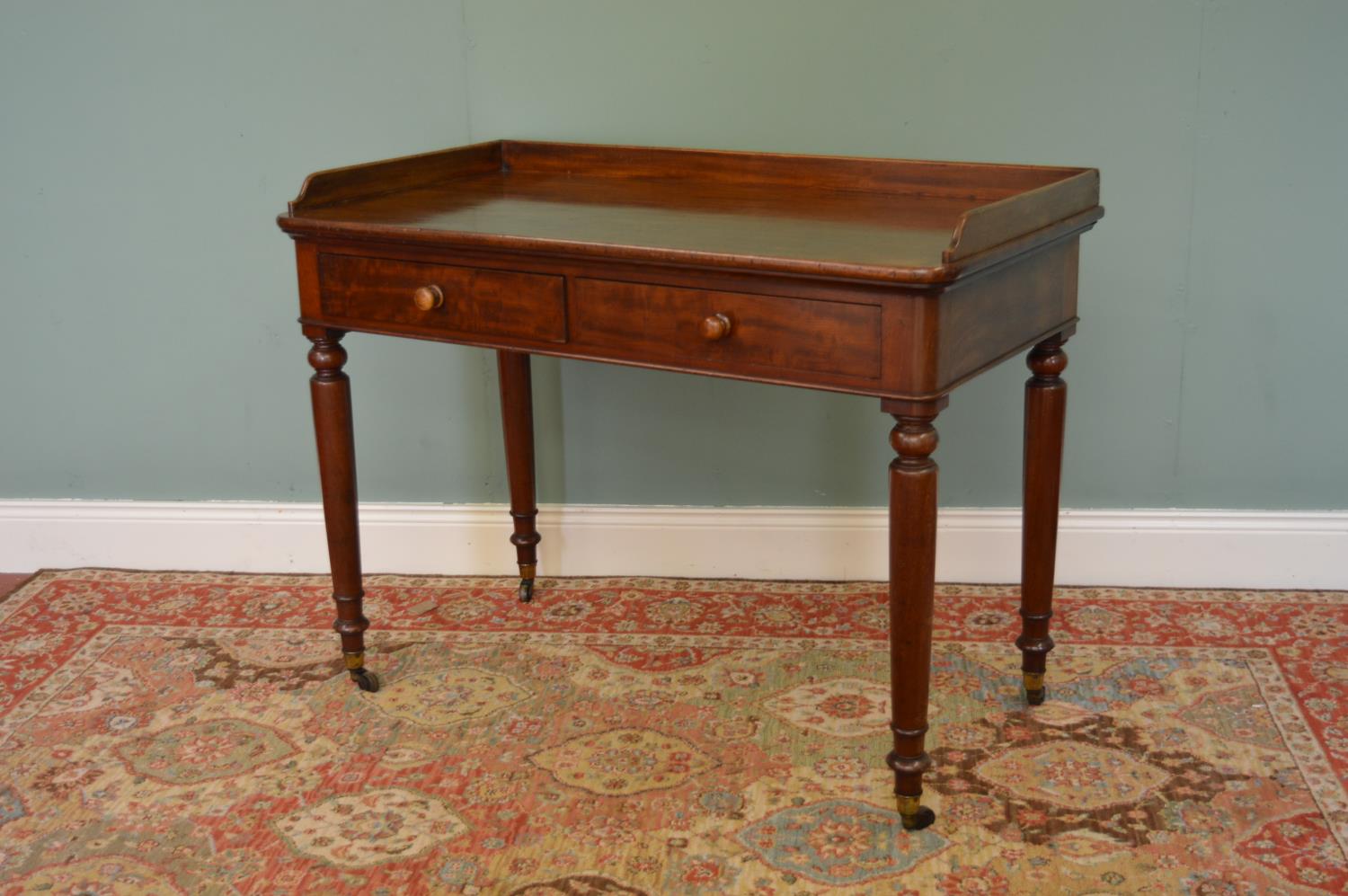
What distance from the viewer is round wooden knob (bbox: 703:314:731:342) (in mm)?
2301

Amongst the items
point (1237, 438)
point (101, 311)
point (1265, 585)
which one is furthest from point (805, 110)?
point (101, 311)

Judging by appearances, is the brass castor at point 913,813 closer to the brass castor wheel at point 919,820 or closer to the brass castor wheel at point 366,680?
the brass castor wheel at point 919,820

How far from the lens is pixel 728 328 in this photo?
7.58 ft

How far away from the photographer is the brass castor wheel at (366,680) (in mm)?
3018

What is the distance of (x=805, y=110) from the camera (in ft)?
10.6

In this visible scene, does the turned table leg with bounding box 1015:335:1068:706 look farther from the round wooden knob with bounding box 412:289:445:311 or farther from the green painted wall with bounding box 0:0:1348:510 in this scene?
the round wooden knob with bounding box 412:289:445:311

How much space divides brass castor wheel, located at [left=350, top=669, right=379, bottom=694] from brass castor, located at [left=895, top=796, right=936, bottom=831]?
3.83 ft

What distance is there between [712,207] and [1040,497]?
0.84m

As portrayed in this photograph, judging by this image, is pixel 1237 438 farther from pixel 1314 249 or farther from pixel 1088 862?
pixel 1088 862

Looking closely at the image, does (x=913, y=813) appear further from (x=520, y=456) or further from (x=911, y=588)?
(x=520, y=456)

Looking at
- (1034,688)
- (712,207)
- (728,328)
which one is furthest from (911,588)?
(712,207)

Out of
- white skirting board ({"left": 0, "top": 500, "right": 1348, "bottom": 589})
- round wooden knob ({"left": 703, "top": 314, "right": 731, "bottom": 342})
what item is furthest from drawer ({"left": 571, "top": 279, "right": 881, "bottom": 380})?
white skirting board ({"left": 0, "top": 500, "right": 1348, "bottom": 589})

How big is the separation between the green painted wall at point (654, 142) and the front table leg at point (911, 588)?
42.0 inches

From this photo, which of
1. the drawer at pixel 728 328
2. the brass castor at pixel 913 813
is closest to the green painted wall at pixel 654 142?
the drawer at pixel 728 328
